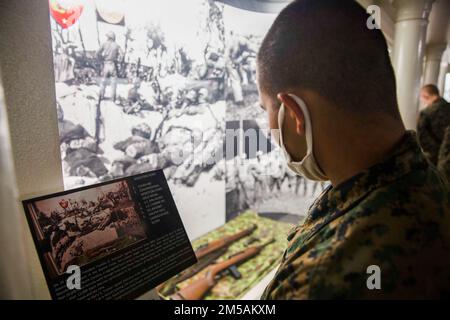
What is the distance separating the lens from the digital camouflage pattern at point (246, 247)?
7.28 ft

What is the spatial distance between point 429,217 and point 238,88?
7.58 ft

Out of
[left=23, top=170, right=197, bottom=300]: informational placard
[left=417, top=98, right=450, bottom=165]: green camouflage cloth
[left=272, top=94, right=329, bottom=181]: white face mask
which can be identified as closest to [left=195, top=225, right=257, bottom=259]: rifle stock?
[left=23, top=170, right=197, bottom=300]: informational placard

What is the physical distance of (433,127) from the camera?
4242 mm

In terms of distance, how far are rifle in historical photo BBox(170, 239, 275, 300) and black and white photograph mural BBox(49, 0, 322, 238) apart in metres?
0.39

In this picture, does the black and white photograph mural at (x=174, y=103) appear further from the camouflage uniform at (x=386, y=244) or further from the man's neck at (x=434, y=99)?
the man's neck at (x=434, y=99)

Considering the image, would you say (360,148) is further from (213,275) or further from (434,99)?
(434,99)

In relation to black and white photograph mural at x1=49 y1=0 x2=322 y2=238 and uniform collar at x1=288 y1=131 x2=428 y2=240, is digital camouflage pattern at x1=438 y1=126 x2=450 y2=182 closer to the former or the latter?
black and white photograph mural at x1=49 y1=0 x2=322 y2=238

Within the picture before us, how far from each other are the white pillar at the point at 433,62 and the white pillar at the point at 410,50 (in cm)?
442

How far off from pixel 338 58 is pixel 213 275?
191cm

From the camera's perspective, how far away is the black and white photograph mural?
5.57ft

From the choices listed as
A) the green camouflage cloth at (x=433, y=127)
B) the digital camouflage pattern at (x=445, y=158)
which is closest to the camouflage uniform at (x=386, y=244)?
the digital camouflage pattern at (x=445, y=158)

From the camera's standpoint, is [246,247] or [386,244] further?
[246,247]

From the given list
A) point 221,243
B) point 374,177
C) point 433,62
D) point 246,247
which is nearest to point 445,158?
point 246,247
